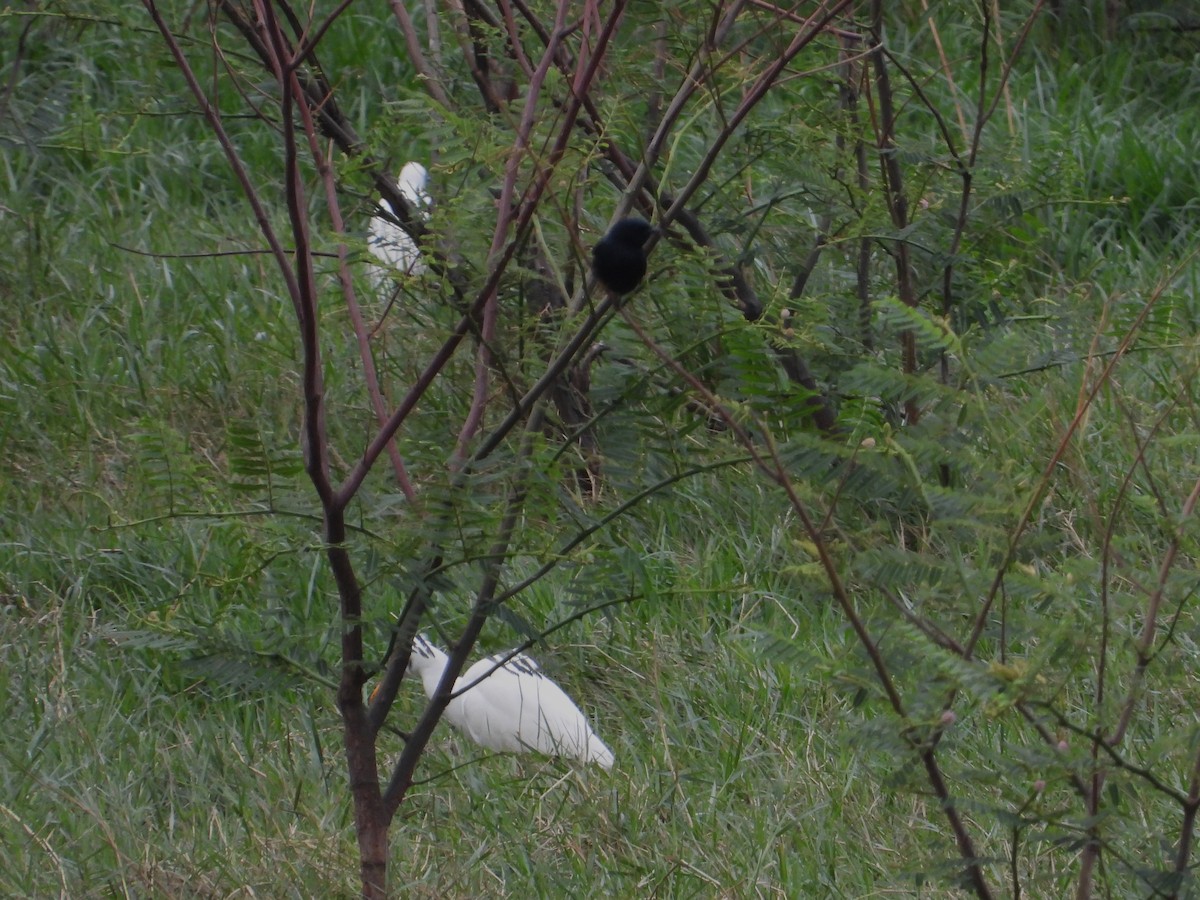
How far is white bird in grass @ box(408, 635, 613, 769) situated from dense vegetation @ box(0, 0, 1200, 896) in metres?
0.06

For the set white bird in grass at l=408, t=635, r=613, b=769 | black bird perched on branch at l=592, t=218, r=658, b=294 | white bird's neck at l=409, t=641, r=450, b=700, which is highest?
black bird perched on branch at l=592, t=218, r=658, b=294

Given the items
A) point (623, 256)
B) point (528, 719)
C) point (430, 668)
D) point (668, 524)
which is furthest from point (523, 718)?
point (623, 256)

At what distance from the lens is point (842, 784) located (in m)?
2.68

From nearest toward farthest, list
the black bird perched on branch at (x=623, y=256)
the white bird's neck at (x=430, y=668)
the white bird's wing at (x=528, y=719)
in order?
the black bird perched on branch at (x=623, y=256), the white bird's wing at (x=528, y=719), the white bird's neck at (x=430, y=668)

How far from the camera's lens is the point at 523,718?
3.00 m

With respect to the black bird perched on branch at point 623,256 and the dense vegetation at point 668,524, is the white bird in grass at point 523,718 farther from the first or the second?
the black bird perched on branch at point 623,256

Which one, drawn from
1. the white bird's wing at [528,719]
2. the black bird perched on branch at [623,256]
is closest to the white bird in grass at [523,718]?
the white bird's wing at [528,719]

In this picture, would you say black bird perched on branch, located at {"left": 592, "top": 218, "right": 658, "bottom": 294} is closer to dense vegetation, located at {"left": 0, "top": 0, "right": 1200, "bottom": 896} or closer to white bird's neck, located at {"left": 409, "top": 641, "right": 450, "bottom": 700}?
dense vegetation, located at {"left": 0, "top": 0, "right": 1200, "bottom": 896}

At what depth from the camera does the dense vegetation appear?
5.68 feet

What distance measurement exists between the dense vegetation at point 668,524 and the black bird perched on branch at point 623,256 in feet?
0.11

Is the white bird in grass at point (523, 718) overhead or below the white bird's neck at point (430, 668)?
overhead

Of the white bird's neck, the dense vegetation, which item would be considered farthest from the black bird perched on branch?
the white bird's neck

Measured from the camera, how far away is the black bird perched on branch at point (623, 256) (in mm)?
1706

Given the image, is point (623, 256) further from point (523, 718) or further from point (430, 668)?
point (430, 668)
